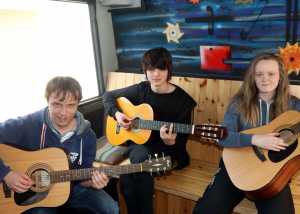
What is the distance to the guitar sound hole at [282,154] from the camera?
158 centimetres

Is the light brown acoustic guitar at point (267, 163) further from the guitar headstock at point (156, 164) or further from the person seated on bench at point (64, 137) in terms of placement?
the person seated on bench at point (64, 137)

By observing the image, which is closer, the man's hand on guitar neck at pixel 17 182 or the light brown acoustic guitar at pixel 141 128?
the man's hand on guitar neck at pixel 17 182

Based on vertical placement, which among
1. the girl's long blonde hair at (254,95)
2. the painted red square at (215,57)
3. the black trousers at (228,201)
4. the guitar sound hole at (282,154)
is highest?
the painted red square at (215,57)

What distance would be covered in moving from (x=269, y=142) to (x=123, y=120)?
0.92 m

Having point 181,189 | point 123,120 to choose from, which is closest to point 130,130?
point 123,120

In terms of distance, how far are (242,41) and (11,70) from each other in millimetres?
1539

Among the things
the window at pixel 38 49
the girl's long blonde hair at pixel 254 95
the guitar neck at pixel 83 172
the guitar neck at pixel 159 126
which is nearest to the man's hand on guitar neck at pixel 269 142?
the girl's long blonde hair at pixel 254 95

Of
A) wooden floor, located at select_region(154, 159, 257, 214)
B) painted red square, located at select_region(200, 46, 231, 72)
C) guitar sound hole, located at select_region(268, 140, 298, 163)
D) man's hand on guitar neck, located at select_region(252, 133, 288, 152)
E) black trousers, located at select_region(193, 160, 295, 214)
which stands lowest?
wooden floor, located at select_region(154, 159, 257, 214)

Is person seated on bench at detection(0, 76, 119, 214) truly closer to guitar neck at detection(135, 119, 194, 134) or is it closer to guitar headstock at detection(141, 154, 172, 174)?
guitar headstock at detection(141, 154, 172, 174)

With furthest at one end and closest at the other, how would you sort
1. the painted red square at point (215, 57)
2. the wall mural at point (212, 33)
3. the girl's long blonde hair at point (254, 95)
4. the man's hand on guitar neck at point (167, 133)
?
the painted red square at point (215, 57) → the wall mural at point (212, 33) → the man's hand on guitar neck at point (167, 133) → the girl's long blonde hair at point (254, 95)

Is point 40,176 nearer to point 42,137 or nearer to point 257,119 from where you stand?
point 42,137

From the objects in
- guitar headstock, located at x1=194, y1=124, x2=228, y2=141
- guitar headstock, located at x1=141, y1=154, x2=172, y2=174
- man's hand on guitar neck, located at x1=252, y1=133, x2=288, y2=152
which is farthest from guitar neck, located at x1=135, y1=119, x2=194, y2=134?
man's hand on guitar neck, located at x1=252, y1=133, x2=288, y2=152

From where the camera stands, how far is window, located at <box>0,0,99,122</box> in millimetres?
2121

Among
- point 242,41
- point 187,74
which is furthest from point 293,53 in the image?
point 187,74
